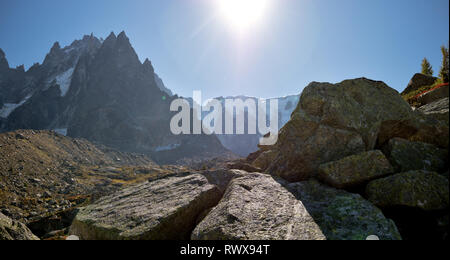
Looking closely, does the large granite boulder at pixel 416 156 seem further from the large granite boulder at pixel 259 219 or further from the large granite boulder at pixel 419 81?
the large granite boulder at pixel 419 81

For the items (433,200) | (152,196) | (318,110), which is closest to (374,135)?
(318,110)

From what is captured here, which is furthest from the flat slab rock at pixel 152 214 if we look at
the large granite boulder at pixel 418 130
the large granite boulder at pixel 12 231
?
the large granite boulder at pixel 418 130

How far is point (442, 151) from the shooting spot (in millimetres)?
8781

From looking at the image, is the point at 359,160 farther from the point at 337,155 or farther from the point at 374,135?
the point at 374,135

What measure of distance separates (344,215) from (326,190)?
1658mm

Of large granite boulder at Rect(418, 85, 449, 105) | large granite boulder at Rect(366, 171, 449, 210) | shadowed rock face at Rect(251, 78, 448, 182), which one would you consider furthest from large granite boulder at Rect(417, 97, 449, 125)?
large granite boulder at Rect(366, 171, 449, 210)

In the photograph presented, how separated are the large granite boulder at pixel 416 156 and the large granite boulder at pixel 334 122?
1.22 meters

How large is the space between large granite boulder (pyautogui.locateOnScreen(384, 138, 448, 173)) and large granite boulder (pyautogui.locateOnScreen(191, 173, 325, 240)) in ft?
16.3

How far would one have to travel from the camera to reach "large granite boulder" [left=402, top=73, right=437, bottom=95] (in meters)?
22.8

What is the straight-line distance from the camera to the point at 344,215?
22.6 feet

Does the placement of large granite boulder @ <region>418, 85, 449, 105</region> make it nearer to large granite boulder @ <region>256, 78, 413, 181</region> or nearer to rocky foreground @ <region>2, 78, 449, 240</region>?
large granite boulder @ <region>256, 78, 413, 181</region>

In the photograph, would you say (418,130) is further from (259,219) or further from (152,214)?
(152,214)
